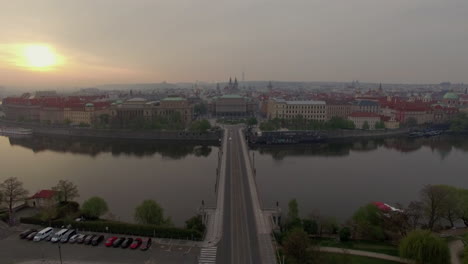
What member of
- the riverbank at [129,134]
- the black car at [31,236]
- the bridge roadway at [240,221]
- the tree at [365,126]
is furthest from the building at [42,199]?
the tree at [365,126]

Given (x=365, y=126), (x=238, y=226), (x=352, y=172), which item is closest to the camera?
(x=238, y=226)

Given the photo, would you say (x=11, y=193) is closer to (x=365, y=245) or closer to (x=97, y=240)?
(x=97, y=240)

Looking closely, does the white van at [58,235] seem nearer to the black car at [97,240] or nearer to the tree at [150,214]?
the black car at [97,240]

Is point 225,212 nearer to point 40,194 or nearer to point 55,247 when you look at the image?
point 55,247

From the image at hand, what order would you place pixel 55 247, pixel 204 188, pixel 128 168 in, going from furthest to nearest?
pixel 128 168, pixel 204 188, pixel 55 247

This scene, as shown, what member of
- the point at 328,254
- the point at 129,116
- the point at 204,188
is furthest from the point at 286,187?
the point at 129,116

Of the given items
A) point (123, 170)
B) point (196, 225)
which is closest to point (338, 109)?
point (123, 170)
